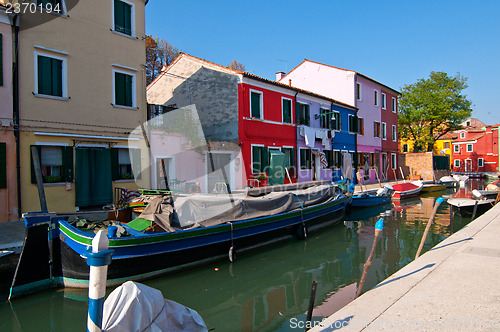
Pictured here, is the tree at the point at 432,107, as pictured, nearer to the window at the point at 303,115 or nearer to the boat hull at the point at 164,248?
the window at the point at 303,115

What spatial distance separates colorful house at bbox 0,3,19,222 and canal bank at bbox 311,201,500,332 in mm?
9592

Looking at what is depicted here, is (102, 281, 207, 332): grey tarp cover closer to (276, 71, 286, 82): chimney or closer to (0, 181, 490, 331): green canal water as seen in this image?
(0, 181, 490, 331): green canal water

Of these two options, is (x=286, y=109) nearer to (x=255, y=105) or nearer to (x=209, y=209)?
(x=255, y=105)

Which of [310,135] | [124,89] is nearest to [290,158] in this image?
[310,135]

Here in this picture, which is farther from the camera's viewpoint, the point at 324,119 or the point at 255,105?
the point at 324,119

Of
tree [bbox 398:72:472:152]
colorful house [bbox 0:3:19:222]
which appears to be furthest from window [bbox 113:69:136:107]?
tree [bbox 398:72:472:152]

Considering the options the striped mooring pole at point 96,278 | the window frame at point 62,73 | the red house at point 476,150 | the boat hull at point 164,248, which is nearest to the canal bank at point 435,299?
the striped mooring pole at point 96,278

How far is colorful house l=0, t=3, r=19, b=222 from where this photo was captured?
9.05 m

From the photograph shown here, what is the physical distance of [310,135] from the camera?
18922 mm

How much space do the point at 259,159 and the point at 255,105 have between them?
8.71 ft

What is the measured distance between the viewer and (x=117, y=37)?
11.8m

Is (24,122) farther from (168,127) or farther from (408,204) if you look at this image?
(408,204)

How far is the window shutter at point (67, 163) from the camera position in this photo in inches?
401

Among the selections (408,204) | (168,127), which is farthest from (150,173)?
(408,204)
